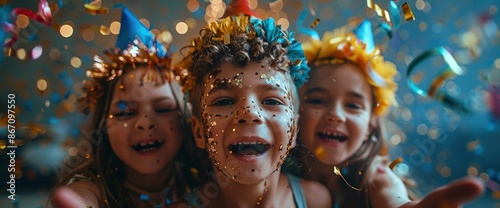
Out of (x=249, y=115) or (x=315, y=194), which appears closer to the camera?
(x=249, y=115)

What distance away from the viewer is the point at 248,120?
825 millimetres

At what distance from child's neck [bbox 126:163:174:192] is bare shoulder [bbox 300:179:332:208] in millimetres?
288

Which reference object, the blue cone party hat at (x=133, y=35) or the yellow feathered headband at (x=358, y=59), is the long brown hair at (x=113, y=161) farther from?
the yellow feathered headband at (x=358, y=59)

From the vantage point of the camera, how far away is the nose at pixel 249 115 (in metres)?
0.83

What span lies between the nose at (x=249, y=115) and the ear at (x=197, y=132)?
0.37ft

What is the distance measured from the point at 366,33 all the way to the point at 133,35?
506 mm

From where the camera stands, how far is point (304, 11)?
1.16 m

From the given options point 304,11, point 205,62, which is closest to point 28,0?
point 205,62

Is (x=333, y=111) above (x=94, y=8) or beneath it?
beneath

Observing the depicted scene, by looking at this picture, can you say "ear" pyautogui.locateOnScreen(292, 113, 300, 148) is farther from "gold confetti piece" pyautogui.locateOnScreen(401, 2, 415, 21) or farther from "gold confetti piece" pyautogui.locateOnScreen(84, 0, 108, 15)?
"gold confetti piece" pyautogui.locateOnScreen(84, 0, 108, 15)

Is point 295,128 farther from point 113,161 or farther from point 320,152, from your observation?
point 113,161

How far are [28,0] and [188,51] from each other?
1.33ft

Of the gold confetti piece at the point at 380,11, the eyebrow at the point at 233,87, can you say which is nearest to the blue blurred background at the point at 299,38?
the gold confetti piece at the point at 380,11

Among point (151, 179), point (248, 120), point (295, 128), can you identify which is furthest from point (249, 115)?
point (151, 179)
